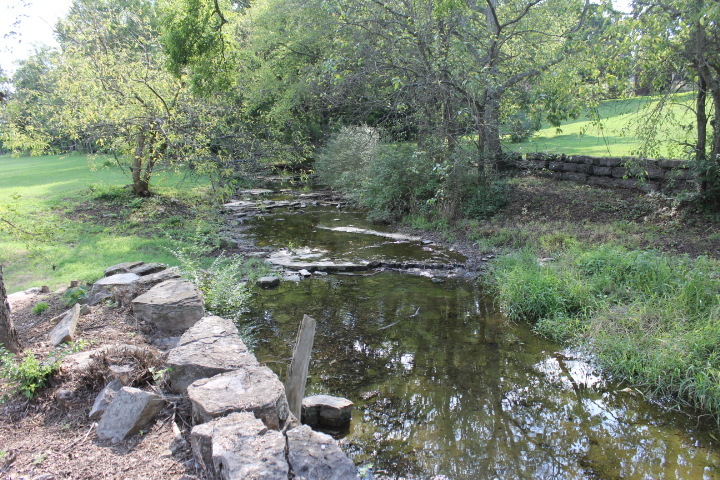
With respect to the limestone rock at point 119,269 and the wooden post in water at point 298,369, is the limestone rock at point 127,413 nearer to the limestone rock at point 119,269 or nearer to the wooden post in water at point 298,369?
the wooden post in water at point 298,369

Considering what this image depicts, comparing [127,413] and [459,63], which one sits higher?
[459,63]

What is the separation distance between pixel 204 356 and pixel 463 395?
8.15 ft

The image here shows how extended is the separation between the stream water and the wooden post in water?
540 mm

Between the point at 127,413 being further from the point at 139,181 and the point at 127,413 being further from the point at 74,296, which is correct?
the point at 139,181

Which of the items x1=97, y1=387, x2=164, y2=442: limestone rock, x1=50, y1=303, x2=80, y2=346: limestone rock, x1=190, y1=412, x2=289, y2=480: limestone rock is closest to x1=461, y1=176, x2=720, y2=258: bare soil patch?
x1=190, y1=412, x2=289, y2=480: limestone rock

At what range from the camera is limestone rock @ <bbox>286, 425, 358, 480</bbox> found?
8.41ft

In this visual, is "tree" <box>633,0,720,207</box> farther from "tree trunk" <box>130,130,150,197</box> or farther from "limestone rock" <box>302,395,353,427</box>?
"tree trunk" <box>130,130,150,197</box>

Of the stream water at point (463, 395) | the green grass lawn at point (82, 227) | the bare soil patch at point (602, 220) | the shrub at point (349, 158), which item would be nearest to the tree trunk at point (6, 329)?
the green grass lawn at point (82, 227)

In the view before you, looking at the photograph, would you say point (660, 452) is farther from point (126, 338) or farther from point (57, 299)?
point (57, 299)

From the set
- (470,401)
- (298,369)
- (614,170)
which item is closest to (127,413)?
(298,369)

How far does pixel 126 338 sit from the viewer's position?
475cm

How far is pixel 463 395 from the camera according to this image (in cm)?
461

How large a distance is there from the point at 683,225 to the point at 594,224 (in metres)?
1.56

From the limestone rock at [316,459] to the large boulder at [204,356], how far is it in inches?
44.5
